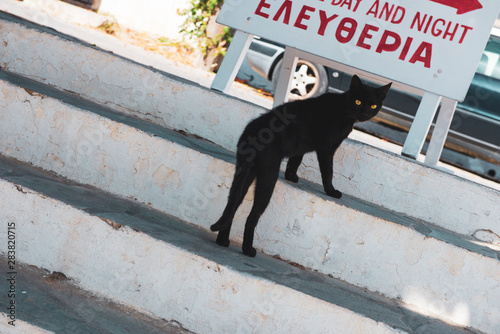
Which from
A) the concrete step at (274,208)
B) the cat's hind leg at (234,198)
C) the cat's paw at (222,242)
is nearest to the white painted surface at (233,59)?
the concrete step at (274,208)

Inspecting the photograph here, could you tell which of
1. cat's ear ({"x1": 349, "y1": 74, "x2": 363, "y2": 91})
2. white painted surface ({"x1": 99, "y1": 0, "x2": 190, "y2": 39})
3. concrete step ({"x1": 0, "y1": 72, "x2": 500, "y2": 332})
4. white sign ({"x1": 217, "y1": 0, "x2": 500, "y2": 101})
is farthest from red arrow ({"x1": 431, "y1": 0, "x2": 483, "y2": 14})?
white painted surface ({"x1": 99, "y1": 0, "x2": 190, "y2": 39})

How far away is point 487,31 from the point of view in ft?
10.1

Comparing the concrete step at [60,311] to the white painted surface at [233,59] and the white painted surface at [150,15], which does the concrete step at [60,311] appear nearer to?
the white painted surface at [233,59]

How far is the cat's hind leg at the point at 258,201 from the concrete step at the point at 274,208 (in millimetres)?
172

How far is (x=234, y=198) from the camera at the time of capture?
212 centimetres

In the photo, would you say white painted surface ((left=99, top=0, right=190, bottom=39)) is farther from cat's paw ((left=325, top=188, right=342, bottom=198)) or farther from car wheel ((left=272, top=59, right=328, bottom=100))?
cat's paw ((left=325, top=188, right=342, bottom=198))

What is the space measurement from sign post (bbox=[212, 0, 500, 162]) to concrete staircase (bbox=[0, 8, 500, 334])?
→ 1.56ft

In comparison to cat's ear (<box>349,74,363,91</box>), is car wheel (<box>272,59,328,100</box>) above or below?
above

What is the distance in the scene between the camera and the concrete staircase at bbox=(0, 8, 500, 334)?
1.95 meters

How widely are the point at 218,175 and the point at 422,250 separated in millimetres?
973

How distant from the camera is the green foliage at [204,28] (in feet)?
25.2

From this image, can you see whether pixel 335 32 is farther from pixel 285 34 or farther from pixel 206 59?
pixel 206 59

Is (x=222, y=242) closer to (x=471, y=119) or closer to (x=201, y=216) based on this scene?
(x=201, y=216)

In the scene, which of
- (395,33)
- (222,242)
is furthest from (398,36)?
(222,242)
